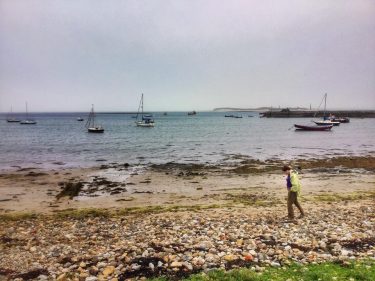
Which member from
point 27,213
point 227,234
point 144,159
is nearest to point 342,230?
point 227,234

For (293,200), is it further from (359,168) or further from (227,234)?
(359,168)

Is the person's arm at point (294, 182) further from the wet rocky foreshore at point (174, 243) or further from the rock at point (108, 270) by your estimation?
the rock at point (108, 270)

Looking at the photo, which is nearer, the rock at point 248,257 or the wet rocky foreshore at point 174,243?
the wet rocky foreshore at point 174,243

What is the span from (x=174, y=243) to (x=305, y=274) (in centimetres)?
493

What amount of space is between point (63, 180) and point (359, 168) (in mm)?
32090

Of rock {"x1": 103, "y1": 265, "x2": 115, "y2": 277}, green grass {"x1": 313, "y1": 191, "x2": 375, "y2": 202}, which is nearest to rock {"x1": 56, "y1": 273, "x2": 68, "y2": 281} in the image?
rock {"x1": 103, "y1": 265, "x2": 115, "y2": 277}

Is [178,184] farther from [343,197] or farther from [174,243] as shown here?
[174,243]

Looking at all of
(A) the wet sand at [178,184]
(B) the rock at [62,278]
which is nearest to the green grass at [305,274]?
(B) the rock at [62,278]

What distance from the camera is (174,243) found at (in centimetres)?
1271

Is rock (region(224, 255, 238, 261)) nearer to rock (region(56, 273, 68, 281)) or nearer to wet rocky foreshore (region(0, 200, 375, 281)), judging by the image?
wet rocky foreshore (region(0, 200, 375, 281))

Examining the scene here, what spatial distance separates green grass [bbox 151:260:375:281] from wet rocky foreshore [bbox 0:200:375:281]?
0.43m

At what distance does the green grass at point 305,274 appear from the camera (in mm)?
9320

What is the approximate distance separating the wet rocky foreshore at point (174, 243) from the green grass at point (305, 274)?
0.43 metres

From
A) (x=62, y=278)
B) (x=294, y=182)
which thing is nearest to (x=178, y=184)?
(x=294, y=182)
